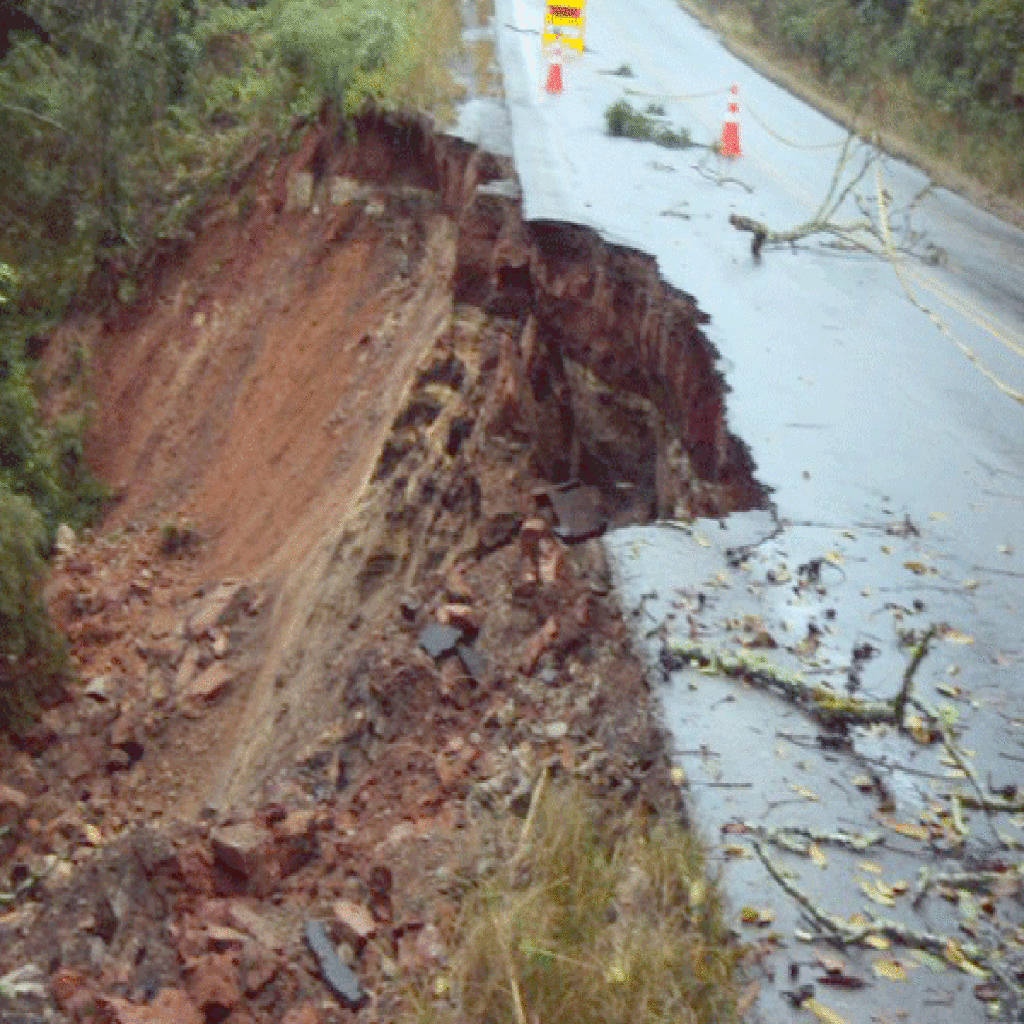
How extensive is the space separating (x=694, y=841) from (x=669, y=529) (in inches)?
88.6

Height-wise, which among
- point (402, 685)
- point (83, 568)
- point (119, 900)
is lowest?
point (83, 568)

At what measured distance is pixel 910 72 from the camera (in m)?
21.5

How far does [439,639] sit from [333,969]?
6.69 feet

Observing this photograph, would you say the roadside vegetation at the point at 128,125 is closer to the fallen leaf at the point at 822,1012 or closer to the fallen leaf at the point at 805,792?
the fallen leaf at the point at 805,792

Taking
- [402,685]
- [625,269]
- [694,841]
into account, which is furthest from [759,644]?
[625,269]

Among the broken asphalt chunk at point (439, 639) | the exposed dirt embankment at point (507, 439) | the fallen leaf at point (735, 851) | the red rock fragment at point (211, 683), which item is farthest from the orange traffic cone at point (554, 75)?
the fallen leaf at point (735, 851)

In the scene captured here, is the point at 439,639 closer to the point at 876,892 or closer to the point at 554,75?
the point at 876,892

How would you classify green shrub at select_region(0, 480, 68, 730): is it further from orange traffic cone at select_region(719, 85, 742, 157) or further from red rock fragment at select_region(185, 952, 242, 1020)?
orange traffic cone at select_region(719, 85, 742, 157)

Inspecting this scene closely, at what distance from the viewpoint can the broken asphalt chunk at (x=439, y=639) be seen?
21.6ft

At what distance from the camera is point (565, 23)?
18.5 m

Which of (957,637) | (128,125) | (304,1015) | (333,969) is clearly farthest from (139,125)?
(304,1015)

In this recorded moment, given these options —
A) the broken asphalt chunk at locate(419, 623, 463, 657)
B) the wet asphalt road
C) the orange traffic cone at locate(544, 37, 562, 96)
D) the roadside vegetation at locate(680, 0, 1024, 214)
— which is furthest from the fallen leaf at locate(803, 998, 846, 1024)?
the roadside vegetation at locate(680, 0, 1024, 214)

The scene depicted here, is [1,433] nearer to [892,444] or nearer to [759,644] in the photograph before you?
[892,444]

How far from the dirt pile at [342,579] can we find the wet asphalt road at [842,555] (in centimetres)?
32
